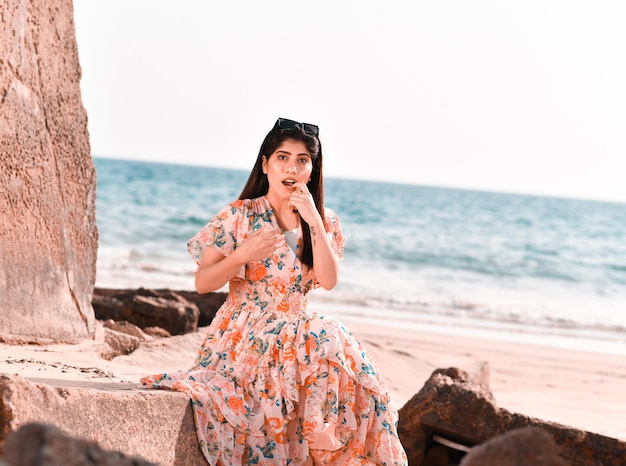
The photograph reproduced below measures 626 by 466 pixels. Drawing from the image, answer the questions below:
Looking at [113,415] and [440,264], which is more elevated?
[113,415]

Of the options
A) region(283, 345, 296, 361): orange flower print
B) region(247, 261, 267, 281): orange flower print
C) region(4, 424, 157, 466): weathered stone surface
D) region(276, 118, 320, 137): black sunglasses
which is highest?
region(276, 118, 320, 137): black sunglasses

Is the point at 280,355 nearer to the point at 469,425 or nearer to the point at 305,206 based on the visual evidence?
the point at 305,206

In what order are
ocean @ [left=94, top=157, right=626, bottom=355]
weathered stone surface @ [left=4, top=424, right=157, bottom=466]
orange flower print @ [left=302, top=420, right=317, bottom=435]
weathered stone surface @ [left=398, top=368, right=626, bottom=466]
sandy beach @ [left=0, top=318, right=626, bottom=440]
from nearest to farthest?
weathered stone surface @ [left=4, top=424, right=157, bottom=466] → orange flower print @ [left=302, top=420, right=317, bottom=435] → sandy beach @ [left=0, top=318, right=626, bottom=440] → weathered stone surface @ [left=398, top=368, right=626, bottom=466] → ocean @ [left=94, top=157, right=626, bottom=355]

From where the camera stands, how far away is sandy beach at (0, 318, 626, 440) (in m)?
4.56

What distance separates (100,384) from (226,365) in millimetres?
523

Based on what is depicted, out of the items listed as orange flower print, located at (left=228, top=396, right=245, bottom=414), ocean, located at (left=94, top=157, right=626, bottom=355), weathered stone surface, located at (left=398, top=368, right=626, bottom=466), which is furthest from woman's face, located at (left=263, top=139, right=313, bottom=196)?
ocean, located at (left=94, top=157, right=626, bottom=355)

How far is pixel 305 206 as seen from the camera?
13.1 ft

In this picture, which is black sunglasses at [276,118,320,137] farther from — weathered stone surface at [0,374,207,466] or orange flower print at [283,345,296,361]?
weathered stone surface at [0,374,207,466]

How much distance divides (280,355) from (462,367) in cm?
407

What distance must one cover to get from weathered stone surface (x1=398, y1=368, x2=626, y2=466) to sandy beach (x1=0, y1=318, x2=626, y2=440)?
0.35m

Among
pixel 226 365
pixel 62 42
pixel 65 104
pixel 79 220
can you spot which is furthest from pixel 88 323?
pixel 226 365

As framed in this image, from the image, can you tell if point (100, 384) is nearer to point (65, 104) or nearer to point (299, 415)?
point (299, 415)

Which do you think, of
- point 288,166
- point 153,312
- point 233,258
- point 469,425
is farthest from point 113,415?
point 153,312

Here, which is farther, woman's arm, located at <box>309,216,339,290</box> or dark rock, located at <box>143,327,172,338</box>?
dark rock, located at <box>143,327,172,338</box>
